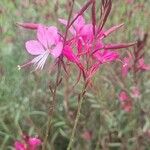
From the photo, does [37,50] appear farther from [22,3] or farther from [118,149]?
[22,3]

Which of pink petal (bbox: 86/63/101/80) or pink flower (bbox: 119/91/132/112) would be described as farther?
pink flower (bbox: 119/91/132/112)

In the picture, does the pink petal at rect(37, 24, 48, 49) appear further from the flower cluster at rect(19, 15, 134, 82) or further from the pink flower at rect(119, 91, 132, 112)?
the pink flower at rect(119, 91, 132, 112)

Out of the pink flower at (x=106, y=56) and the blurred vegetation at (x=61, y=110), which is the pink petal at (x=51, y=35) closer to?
the pink flower at (x=106, y=56)

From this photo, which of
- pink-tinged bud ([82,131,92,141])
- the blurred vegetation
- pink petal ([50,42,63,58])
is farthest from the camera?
pink-tinged bud ([82,131,92,141])

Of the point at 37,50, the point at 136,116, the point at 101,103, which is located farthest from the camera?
the point at 136,116

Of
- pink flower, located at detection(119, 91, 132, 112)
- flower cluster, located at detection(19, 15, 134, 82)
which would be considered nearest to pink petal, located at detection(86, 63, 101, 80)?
flower cluster, located at detection(19, 15, 134, 82)

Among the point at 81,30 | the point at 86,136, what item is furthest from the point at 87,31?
the point at 86,136

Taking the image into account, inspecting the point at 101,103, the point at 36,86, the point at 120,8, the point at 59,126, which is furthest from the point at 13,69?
the point at 120,8

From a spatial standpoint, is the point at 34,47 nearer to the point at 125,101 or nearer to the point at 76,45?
the point at 76,45
